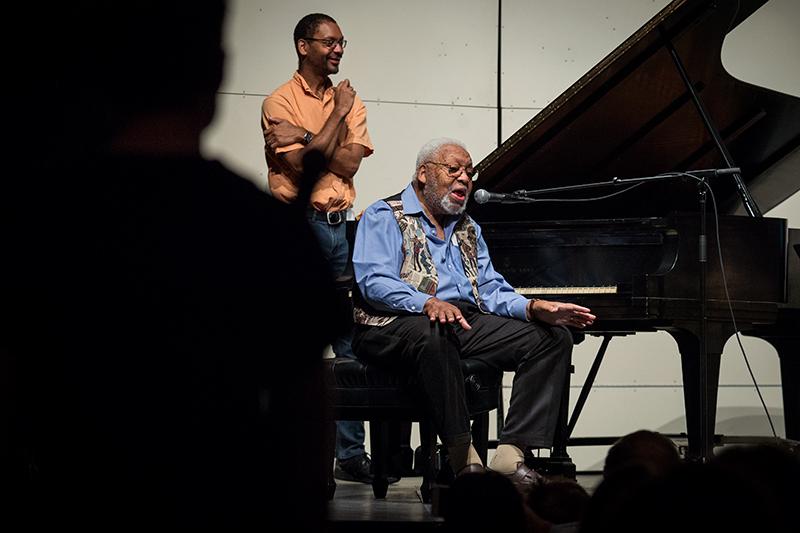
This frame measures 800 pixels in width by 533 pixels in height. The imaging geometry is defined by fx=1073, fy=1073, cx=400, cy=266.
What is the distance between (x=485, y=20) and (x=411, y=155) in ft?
2.78

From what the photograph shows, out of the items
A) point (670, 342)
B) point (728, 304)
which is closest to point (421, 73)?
point (670, 342)

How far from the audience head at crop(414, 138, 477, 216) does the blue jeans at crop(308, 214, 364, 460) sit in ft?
1.42

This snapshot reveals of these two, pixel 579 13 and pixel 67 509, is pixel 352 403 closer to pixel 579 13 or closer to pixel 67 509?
pixel 67 509

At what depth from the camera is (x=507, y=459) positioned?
344 centimetres

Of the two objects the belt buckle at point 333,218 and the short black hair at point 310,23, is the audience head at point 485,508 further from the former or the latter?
the short black hair at point 310,23

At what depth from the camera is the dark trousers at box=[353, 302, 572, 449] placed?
3.38m

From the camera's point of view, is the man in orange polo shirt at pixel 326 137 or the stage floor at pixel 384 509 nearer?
the stage floor at pixel 384 509

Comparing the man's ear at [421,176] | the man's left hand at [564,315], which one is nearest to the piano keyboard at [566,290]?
the man's left hand at [564,315]

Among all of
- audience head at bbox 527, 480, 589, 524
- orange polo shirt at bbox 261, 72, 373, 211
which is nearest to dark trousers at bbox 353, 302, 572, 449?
orange polo shirt at bbox 261, 72, 373, 211

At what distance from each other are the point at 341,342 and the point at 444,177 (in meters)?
0.77

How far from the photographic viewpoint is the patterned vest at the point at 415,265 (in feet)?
12.2

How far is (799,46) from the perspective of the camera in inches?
240

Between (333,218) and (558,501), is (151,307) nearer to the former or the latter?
(558,501)

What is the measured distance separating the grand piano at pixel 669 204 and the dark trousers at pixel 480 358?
1.67 ft
